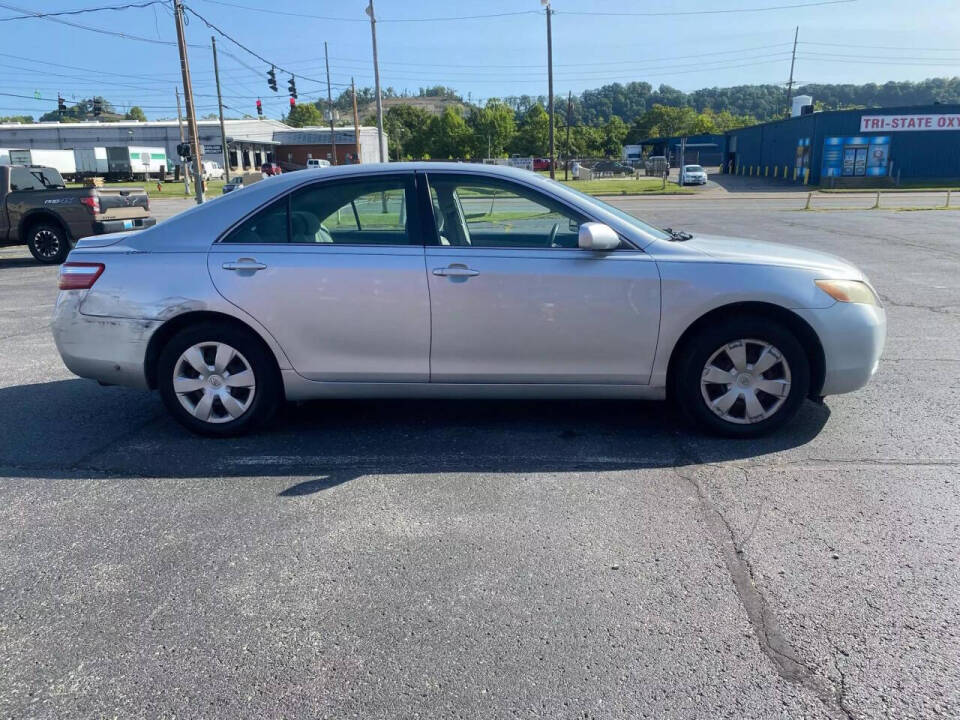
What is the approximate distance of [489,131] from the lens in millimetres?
102812

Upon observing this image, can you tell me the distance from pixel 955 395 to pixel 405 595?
453cm

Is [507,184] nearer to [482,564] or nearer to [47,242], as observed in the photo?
[482,564]

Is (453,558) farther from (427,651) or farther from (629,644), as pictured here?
(629,644)

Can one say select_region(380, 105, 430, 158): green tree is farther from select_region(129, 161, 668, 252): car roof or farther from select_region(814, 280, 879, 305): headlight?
select_region(814, 280, 879, 305): headlight

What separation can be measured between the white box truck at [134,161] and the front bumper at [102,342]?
231ft

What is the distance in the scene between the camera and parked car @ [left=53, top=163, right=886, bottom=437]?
14.4 feet

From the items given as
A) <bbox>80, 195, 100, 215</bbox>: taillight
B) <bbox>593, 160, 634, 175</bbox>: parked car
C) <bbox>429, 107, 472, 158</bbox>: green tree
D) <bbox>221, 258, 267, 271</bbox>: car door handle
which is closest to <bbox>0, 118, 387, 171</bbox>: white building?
<bbox>429, 107, 472, 158</bbox>: green tree

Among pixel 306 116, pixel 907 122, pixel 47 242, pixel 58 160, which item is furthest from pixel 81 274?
pixel 306 116

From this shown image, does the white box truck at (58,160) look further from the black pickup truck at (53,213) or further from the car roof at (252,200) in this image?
the car roof at (252,200)

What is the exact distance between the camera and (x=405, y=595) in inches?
120

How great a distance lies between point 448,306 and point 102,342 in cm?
221

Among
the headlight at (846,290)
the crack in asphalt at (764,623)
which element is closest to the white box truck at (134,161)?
the headlight at (846,290)

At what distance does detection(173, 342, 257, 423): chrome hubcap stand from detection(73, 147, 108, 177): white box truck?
236 feet

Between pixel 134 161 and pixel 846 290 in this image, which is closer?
pixel 846 290
